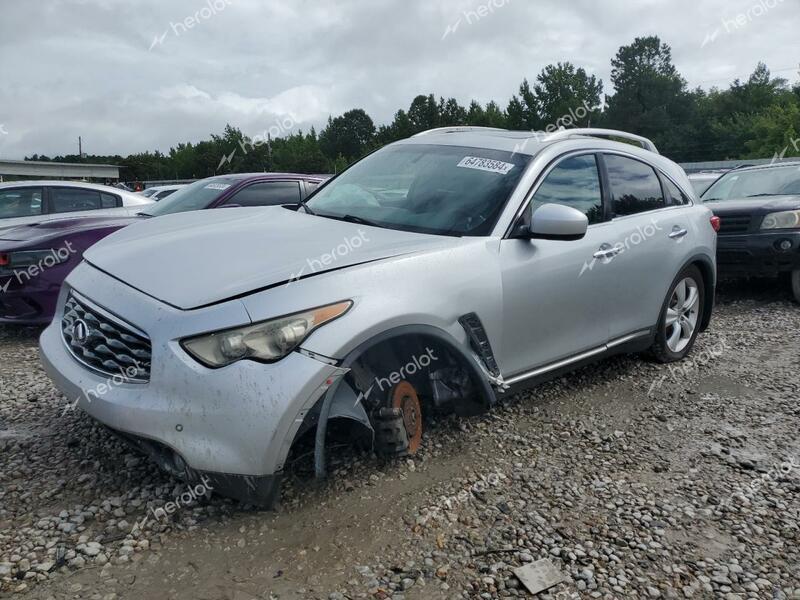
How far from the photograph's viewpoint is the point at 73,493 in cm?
287

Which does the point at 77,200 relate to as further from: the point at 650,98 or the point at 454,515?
the point at 650,98

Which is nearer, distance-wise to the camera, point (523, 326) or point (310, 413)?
point (310, 413)

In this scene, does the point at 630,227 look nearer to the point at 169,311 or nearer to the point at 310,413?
the point at 310,413

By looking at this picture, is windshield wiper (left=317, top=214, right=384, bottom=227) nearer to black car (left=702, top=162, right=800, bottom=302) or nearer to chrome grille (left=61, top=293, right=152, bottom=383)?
chrome grille (left=61, top=293, right=152, bottom=383)

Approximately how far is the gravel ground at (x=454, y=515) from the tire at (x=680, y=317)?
80 centimetres

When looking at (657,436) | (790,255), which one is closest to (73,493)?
(657,436)

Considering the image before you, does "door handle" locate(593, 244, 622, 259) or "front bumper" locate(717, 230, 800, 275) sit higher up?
"door handle" locate(593, 244, 622, 259)

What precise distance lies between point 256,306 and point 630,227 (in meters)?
2.68

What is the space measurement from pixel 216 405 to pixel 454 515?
1.13 meters

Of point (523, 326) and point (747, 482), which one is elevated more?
point (523, 326)

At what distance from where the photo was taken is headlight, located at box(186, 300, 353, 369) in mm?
2418

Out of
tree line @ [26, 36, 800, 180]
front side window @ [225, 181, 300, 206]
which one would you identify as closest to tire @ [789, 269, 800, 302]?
front side window @ [225, 181, 300, 206]

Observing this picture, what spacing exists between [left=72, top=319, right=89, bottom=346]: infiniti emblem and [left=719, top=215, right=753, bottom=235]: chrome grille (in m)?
6.71

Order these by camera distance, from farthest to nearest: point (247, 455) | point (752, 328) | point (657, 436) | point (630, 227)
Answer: point (752, 328) → point (630, 227) → point (657, 436) → point (247, 455)
